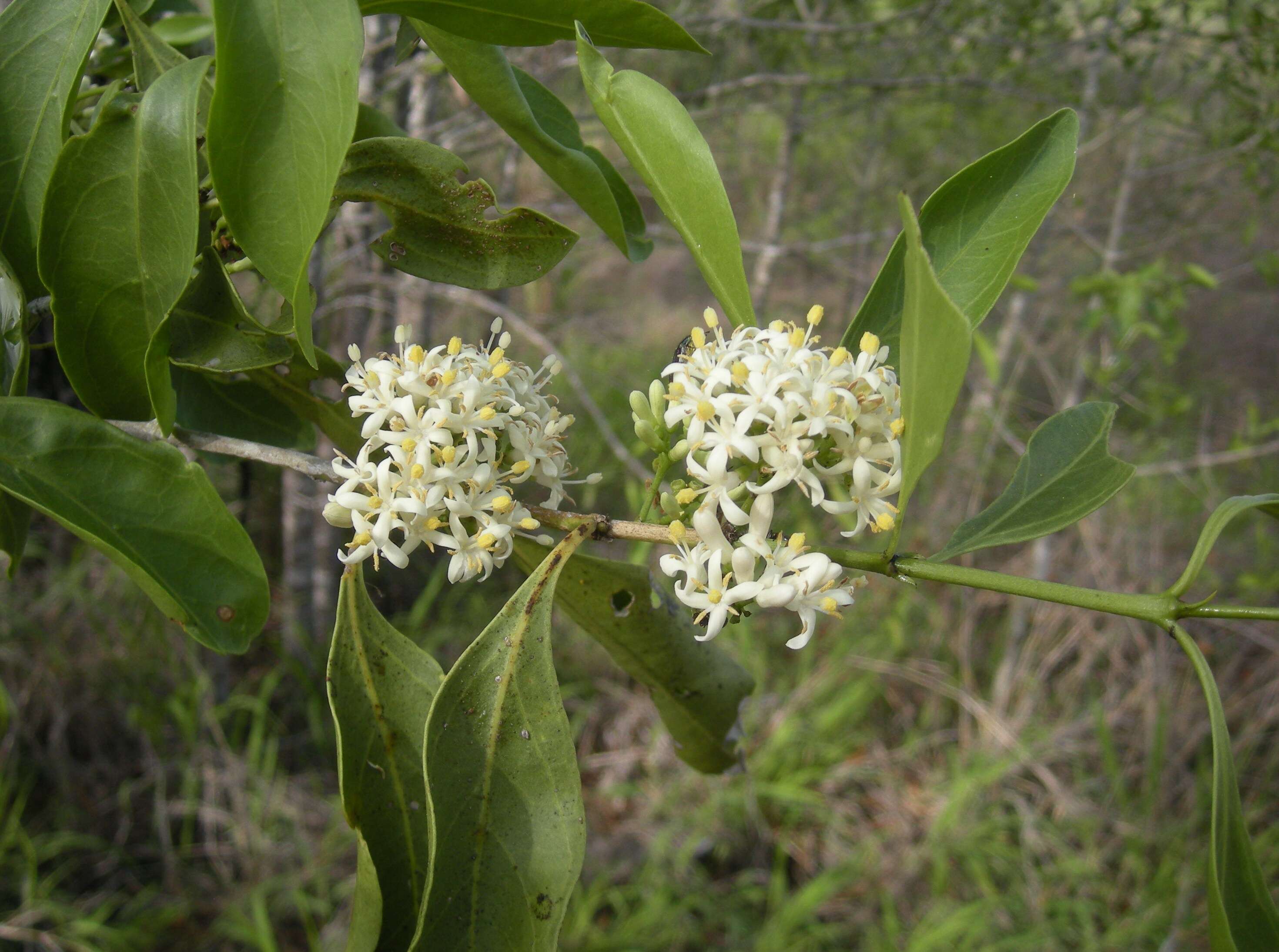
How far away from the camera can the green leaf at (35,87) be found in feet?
2.17

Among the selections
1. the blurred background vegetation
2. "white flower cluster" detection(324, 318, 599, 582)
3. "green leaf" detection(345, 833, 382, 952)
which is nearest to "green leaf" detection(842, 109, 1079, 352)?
"white flower cluster" detection(324, 318, 599, 582)

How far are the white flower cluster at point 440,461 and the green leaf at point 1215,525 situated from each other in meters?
0.51

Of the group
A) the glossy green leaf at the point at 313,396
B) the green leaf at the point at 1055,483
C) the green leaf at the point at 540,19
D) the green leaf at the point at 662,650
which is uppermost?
the green leaf at the point at 540,19

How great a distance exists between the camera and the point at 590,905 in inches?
120

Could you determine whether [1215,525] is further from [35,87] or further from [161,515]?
[35,87]

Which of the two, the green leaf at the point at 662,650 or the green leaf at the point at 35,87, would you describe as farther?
the green leaf at the point at 662,650

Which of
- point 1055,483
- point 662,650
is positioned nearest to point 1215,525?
point 1055,483

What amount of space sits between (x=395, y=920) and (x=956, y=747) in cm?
382

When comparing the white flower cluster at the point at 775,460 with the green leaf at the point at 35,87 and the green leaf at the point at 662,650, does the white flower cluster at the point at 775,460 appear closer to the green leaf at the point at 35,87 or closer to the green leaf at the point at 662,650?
the green leaf at the point at 662,650

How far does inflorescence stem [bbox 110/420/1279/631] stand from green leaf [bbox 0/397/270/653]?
4cm

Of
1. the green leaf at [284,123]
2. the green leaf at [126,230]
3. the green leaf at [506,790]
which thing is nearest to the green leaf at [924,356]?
the green leaf at [506,790]

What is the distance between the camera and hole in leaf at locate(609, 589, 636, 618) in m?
0.88

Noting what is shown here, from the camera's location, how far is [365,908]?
65 centimetres

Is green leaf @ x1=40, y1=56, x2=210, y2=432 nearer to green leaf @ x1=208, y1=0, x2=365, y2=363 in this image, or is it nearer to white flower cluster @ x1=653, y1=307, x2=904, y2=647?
green leaf @ x1=208, y1=0, x2=365, y2=363
